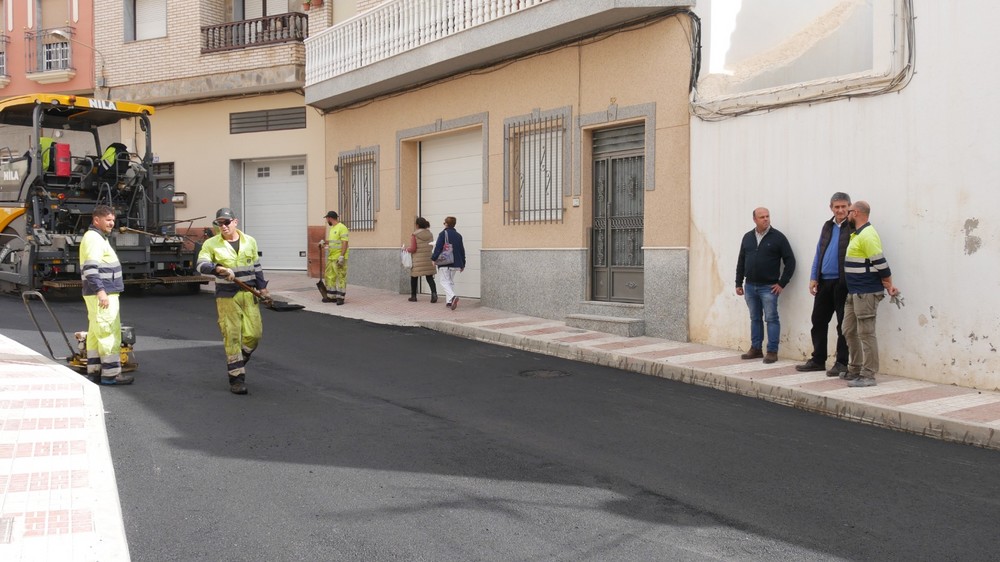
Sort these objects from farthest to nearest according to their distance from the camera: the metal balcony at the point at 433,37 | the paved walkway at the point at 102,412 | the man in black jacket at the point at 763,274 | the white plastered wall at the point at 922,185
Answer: the metal balcony at the point at 433,37 < the man in black jacket at the point at 763,274 < the white plastered wall at the point at 922,185 < the paved walkway at the point at 102,412

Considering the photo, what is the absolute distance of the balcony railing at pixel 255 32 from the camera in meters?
20.5

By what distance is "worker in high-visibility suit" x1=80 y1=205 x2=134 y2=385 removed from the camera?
8.19 m

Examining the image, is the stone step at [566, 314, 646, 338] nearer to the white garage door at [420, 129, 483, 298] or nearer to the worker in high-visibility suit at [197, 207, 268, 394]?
the white garage door at [420, 129, 483, 298]

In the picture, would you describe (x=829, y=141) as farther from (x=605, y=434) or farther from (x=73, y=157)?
(x=73, y=157)

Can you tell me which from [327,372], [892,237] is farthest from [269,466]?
[892,237]

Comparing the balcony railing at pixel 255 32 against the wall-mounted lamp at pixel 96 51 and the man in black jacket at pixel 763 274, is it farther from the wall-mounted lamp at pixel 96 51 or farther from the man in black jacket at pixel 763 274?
the man in black jacket at pixel 763 274

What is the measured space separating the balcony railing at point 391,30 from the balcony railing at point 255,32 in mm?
1546

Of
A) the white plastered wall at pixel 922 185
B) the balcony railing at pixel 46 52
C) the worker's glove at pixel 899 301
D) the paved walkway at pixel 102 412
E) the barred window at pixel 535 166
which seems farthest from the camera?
the balcony railing at pixel 46 52

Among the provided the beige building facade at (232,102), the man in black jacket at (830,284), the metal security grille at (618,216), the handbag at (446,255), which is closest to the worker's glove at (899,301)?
the man in black jacket at (830,284)

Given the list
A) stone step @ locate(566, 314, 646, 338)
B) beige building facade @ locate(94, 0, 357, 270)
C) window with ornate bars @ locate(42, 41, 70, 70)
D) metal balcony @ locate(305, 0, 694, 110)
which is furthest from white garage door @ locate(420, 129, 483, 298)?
window with ornate bars @ locate(42, 41, 70, 70)

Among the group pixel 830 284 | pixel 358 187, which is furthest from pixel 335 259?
pixel 830 284

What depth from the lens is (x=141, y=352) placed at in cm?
1006

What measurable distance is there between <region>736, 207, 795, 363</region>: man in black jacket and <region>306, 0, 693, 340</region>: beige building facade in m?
1.44

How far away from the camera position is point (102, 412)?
275 inches
